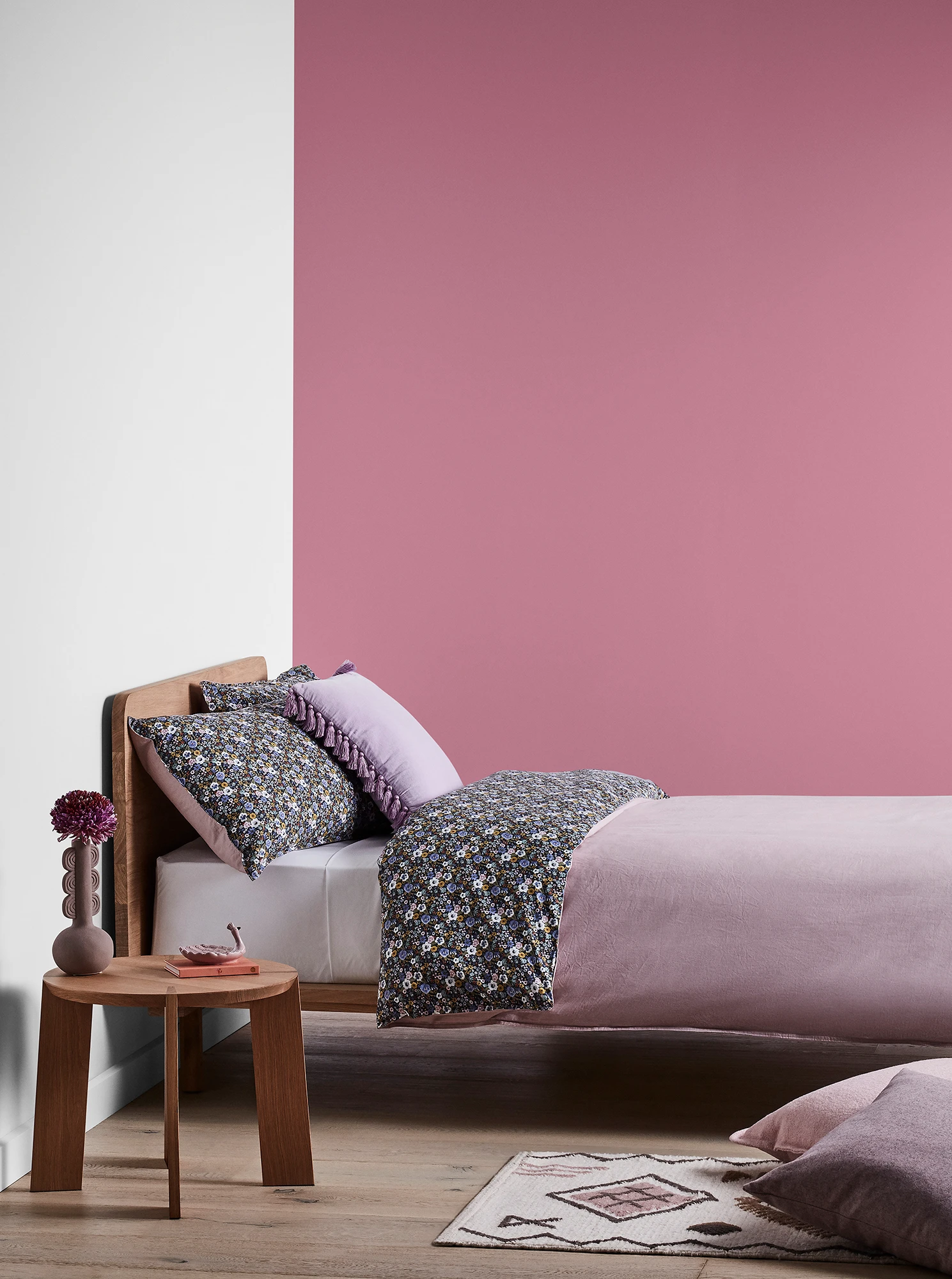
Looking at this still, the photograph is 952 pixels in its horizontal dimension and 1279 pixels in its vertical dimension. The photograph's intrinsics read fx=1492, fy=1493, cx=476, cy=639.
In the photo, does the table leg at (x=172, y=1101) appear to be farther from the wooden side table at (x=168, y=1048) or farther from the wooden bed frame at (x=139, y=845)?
the wooden bed frame at (x=139, y=845)

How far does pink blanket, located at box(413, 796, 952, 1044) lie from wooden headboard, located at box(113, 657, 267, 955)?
620 millimetres

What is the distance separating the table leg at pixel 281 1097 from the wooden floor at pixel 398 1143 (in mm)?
42

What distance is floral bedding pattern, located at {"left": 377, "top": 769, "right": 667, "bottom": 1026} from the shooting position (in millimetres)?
2699

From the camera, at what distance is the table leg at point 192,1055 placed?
308cm

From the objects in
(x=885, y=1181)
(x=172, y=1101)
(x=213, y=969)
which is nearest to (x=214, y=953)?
(x=213, y=969)

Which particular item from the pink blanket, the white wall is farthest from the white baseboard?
the pink blanket

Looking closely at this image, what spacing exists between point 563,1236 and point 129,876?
1126 mm

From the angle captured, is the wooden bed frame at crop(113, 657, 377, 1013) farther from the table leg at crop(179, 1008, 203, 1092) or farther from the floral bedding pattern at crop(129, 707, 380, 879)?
the table leg at crop(179, 1008, 203, 1092)

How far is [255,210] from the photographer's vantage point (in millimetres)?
4062

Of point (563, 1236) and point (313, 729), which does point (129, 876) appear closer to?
point (313, 729)

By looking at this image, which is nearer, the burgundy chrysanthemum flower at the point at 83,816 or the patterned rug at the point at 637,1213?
the patterned rug at the point at 637,1213

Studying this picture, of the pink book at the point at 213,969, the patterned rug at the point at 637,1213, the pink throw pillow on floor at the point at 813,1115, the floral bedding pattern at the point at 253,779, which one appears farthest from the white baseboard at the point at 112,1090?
the pink throw pillow on floor at the point at 813,1115

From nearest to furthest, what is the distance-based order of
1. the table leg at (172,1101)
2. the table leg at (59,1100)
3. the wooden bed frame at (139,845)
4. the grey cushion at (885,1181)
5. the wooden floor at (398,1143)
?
the grey cushion at (885,1181) < the wooden floor at (398,1143) < the table leg at (172,1101) < the table leg at (59,1100) < the wooden bed frame at (139,845)

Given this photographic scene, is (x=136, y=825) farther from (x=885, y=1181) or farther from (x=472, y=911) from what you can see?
(x=885, y=1181)
